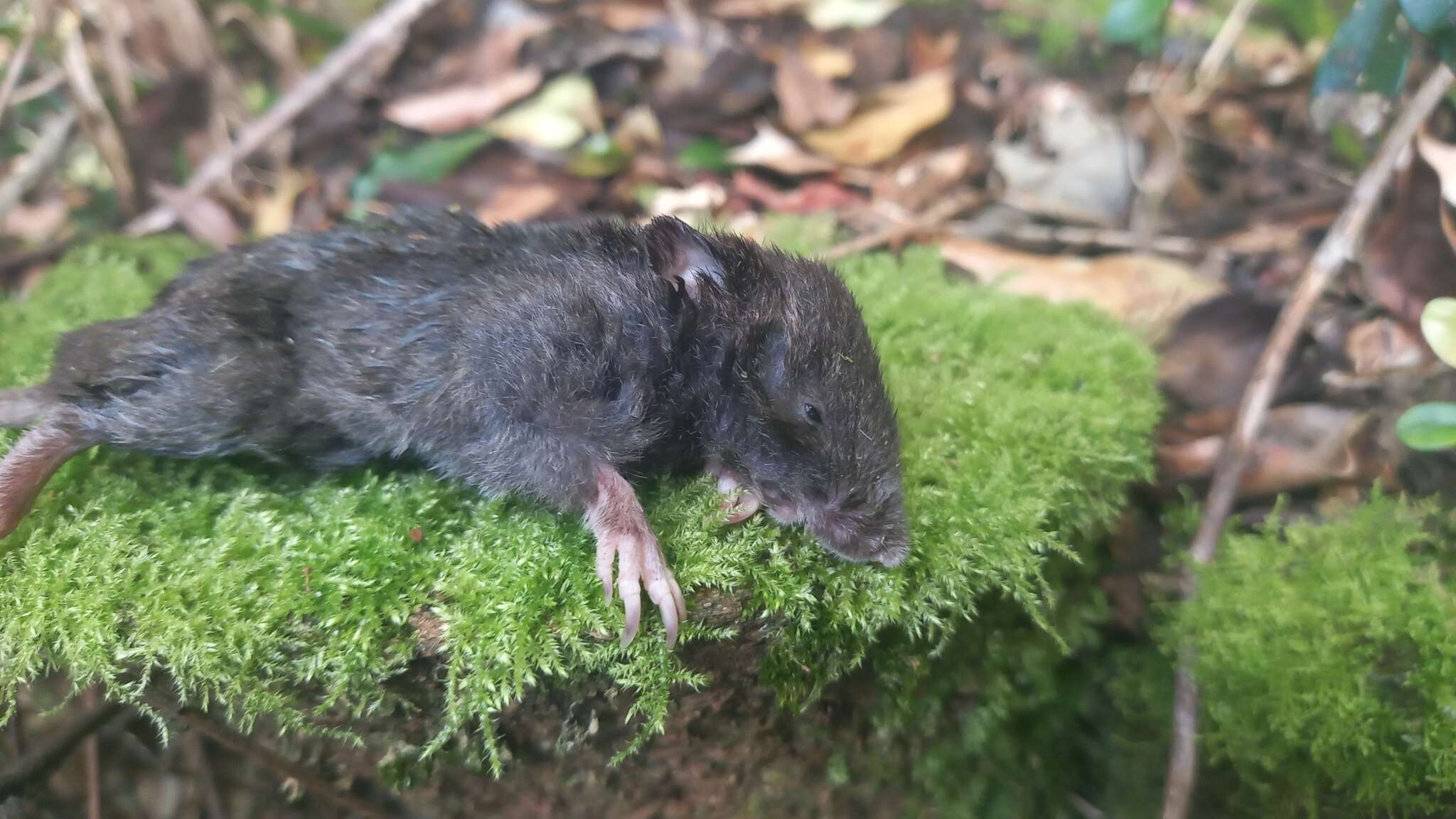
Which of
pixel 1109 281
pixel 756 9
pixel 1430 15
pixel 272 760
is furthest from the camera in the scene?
pixel 756 9

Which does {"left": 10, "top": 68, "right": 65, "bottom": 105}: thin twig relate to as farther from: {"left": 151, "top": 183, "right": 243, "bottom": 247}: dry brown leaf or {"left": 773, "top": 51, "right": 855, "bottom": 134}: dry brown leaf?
{"left": 773, "top": 51, "right": 855, "bottom": 134}: dry brown leaf

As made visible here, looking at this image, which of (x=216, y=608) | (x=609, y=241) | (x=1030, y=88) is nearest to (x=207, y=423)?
(x=216, y=608)

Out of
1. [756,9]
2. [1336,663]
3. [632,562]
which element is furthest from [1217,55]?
[632,562]

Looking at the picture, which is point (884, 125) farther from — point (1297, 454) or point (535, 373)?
point (535, 373)

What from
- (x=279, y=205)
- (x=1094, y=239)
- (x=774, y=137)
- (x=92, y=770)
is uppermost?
(x=774, y=137)

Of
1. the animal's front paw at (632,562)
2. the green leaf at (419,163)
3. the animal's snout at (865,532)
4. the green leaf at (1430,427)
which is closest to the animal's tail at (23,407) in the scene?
the animal's front paw at (632,562)

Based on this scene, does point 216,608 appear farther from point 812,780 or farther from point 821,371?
point 812,780
